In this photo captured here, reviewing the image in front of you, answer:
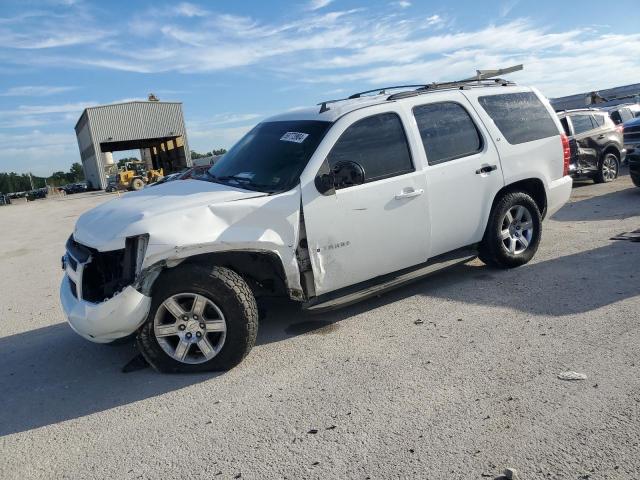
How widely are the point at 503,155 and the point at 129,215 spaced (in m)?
3.79

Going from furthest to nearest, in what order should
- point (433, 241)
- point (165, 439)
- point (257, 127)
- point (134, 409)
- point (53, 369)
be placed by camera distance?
point (257, 127) < point (433, 241) < point (53, 369) < point (134, 409) < point (165, 439)

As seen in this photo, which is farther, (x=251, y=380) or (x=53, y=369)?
(x=53, y=369)

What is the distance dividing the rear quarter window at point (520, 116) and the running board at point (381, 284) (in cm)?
138

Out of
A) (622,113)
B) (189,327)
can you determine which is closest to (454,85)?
(189,327)

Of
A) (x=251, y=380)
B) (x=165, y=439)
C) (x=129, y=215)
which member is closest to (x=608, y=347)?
(x=251, y=380)

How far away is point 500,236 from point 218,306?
324 cm

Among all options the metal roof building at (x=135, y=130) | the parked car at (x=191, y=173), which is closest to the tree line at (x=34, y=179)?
the metal roof building at (x=135, y=130)

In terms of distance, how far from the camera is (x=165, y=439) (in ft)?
10.1

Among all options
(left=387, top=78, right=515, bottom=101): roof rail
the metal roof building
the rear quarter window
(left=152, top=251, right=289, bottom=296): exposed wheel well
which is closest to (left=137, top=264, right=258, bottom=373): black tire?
(left=152, top=251, right=289, bottom=296): exposed wheel well

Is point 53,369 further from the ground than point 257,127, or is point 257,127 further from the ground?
point 257,127

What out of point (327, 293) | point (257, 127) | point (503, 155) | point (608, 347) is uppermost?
point (257, 127)

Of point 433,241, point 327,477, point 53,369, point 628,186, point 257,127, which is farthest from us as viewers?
Answer: point 628,186

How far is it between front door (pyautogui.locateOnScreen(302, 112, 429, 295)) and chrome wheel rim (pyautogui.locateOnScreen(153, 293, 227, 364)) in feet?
2.90

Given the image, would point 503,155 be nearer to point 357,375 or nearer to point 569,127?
point 357,375
